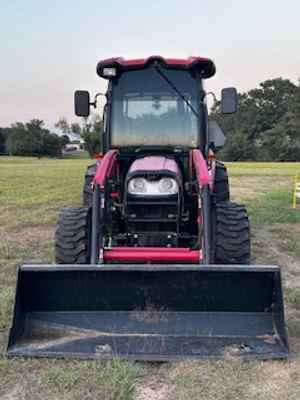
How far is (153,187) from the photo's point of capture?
4258 mm

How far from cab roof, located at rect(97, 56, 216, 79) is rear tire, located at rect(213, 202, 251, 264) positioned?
1.57 m

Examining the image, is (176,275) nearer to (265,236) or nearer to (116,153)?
(116,153)

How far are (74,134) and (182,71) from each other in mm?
83677

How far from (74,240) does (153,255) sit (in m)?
0.75

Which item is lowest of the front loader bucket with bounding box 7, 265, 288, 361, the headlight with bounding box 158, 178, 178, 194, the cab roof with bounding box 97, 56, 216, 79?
the front loader bucket with bounding box 7, 265, 288, 361

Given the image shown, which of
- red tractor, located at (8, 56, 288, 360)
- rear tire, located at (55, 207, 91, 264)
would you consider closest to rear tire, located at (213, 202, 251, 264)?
red tractor, located at (8, 56, 288, 360)

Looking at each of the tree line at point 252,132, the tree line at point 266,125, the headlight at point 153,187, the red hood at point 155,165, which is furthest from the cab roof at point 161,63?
the tree line at point 266,125

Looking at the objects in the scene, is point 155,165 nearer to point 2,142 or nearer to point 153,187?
point 153,187

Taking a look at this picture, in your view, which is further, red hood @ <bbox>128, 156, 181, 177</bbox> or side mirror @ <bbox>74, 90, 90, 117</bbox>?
side mirror @ <bbox>74, 90, 90, 117</bbox>

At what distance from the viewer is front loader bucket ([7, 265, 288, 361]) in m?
3.33

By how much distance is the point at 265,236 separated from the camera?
732 centimetres

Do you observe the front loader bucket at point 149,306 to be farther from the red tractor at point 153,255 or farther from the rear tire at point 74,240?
the rear tire at point 74,240

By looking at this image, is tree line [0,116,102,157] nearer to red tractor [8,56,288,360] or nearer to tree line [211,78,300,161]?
tree line [211,78,300,161]

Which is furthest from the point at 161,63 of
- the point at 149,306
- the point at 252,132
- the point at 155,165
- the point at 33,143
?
the point at 33,143
